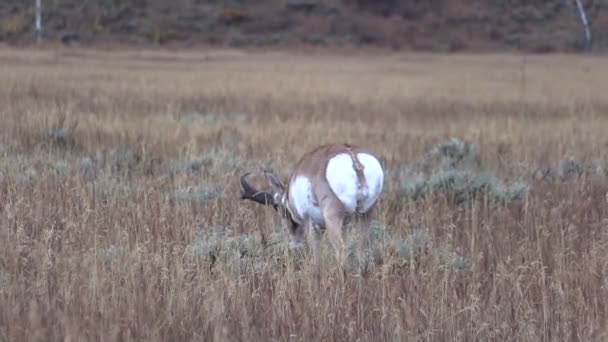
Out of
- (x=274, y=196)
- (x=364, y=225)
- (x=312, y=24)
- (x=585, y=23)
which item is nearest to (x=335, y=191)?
(x=364, y=225)

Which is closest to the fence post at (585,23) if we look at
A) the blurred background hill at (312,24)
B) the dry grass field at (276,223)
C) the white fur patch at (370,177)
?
the blurred background hill at (312,24)

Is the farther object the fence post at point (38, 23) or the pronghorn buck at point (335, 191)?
Result: the fence post at point (38, 23)

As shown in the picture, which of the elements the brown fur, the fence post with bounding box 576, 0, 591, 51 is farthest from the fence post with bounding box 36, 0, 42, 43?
the brown fur

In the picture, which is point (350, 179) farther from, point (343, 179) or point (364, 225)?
point (364, 225)

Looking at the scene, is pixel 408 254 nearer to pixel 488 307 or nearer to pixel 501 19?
pixel 488 307

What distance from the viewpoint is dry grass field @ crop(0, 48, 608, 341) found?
599 cm

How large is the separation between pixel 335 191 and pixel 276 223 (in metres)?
1.79

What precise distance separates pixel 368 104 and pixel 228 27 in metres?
26.6

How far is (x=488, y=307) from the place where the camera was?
6.42 metres

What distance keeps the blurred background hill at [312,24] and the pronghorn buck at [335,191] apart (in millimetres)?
36458

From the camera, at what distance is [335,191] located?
7.56 meters

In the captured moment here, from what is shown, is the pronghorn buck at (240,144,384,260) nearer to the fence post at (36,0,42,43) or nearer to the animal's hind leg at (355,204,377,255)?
the animal's hind leg at (355,204,377,255)

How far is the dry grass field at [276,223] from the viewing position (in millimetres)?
5992

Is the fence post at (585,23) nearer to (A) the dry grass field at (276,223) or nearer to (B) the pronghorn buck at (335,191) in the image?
(A) the dry grass field at (276,223)
